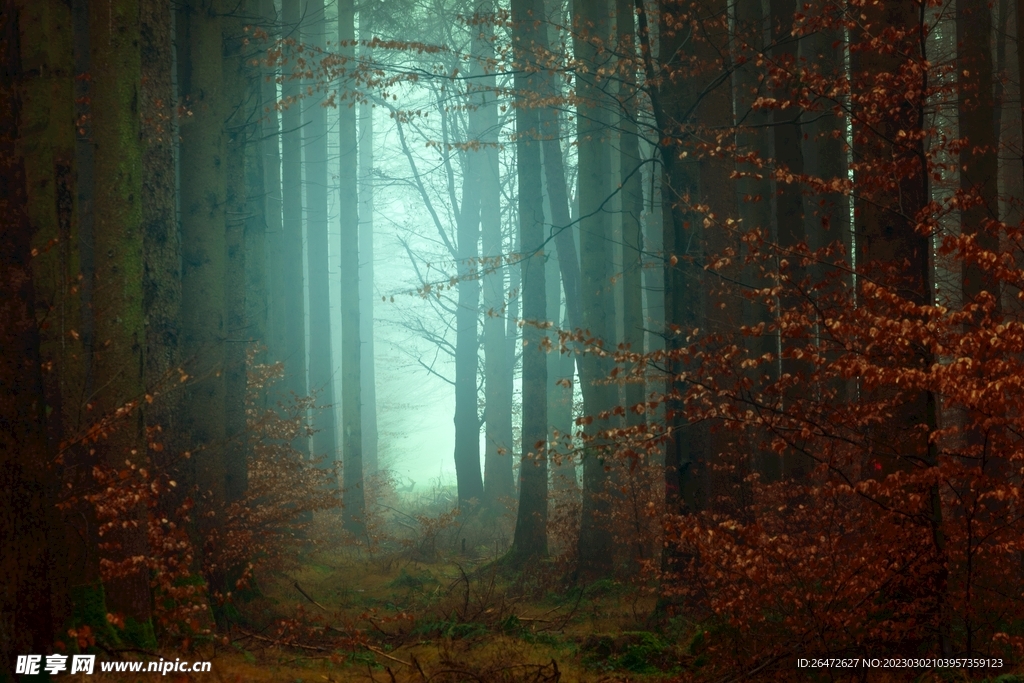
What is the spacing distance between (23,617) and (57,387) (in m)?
1.95

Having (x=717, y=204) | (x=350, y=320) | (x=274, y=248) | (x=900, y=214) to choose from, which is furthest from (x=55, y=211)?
(x=350, y=320)

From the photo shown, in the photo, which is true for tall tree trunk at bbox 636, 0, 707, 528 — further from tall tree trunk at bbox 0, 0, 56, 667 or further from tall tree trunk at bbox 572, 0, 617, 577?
tall tree trunk at bbox 0, 0, 56, 667

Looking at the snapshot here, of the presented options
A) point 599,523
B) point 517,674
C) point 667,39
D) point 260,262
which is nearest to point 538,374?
point 599,523

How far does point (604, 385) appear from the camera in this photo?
41.0 feet

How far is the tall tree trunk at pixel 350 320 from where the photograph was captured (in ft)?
63.9

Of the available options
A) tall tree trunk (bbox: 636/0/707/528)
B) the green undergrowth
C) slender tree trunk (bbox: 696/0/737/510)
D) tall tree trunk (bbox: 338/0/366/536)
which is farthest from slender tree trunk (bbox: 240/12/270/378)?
slender tree trunk (bbox: 696/0/737/510)

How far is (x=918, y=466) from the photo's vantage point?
6426 mm

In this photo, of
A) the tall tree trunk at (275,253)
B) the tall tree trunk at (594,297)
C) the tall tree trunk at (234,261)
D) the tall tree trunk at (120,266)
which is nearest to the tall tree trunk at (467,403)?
the tall tree trunk at (275,253)

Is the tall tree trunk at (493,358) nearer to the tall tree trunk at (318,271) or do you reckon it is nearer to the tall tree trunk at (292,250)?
the tall tree trunk at (318,271)

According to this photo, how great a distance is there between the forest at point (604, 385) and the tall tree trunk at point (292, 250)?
328cm

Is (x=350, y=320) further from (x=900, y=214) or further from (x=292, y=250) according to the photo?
(x=900, y=214)

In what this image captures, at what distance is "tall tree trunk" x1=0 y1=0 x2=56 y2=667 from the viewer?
528 centimetres

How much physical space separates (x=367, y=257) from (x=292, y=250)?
13456mm

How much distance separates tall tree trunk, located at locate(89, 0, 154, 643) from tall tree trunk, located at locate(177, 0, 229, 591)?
7.36 feet
